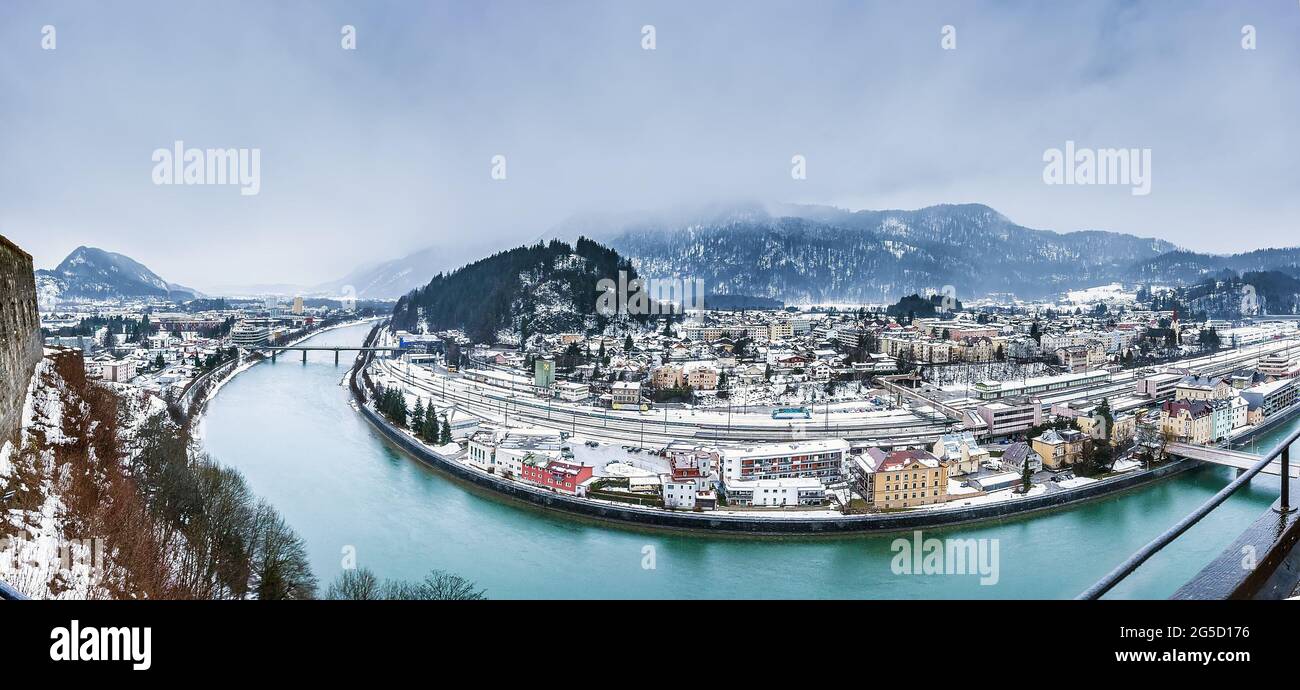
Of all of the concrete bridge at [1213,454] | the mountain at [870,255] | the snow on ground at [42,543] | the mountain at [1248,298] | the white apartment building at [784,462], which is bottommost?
the concrete bridge at [1213,454]

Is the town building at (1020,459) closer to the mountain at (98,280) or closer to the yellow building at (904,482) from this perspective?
the yellow building at (904,482)

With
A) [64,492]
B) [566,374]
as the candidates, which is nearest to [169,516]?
[64,492]

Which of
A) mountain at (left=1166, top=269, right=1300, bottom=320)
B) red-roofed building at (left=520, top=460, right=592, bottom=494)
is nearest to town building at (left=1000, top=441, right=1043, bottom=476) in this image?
red-roofed building at (left=520, top=460, right=592, bottom=494)

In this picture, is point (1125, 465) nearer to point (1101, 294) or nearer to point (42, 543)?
point (42, 543)

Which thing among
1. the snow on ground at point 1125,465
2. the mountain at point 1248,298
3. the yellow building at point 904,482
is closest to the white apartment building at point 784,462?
the yellow building at point 904,482

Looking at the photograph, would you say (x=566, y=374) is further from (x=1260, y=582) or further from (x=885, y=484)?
(x=1260, y=582)
